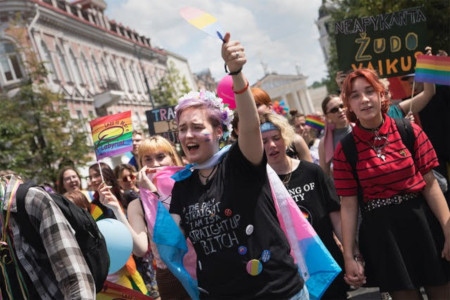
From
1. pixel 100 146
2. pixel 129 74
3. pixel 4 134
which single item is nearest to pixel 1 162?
pixel 4 134

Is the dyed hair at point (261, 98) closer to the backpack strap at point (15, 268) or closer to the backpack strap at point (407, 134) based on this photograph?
the backpack strap at point (407, 134)

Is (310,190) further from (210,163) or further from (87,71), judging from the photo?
(87,71)

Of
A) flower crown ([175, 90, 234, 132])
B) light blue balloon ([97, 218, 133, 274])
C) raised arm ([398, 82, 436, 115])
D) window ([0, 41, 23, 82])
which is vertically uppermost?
window ([0, 41, 23, 82])

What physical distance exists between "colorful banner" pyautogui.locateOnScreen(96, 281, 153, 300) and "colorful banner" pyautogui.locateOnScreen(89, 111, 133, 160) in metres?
1.92

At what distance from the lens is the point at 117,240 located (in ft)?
11.9

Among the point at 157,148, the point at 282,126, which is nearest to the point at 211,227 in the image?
the point at 282,126

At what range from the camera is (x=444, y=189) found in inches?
146

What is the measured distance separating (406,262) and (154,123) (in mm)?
7862

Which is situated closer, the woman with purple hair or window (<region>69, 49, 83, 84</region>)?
the woman with purple hair

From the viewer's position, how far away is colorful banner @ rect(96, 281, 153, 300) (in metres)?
3.78

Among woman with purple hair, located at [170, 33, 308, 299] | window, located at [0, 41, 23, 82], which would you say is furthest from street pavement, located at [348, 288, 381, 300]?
window, located at [0, 41, 23, 82]

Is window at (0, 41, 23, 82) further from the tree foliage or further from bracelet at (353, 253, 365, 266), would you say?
bracelet at (353, 253, 365, 266)

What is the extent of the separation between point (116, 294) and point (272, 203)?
154cm

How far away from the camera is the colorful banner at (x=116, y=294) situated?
3.78 meters
